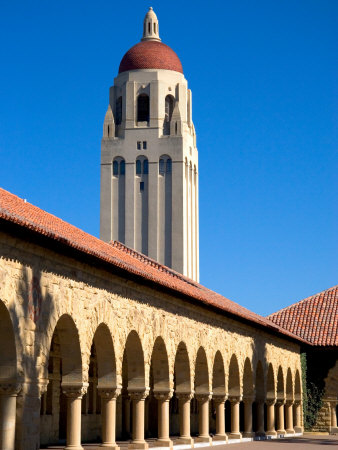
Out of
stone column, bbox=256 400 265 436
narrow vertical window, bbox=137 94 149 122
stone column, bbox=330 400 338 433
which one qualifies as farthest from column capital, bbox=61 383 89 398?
narrow vertical window, bbox=137 94 149 122

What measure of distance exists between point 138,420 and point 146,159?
74.6 m

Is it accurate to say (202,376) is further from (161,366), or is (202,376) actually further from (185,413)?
(161,366)

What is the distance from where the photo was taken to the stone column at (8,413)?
16953 millimetres

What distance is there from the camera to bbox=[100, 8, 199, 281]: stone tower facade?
9719cm

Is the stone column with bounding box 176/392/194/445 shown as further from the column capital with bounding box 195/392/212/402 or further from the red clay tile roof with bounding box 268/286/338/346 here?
the red clay tile roof with bounding box 268/286/338/346

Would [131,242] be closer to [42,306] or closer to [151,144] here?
[151,144]

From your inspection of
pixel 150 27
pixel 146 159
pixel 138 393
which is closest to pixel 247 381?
pixel 138 393

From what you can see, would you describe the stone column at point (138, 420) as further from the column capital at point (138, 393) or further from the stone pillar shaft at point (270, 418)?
the stone pillar shaft at point (270, 418)

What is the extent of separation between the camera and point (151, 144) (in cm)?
9812

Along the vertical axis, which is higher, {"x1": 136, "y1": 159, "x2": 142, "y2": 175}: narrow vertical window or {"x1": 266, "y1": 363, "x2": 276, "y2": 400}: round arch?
{"x1": 136, "y1": 159, "x2": 142, "y2": 175}: narrow vertical window

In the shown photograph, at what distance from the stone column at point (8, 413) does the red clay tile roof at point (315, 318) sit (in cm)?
3019

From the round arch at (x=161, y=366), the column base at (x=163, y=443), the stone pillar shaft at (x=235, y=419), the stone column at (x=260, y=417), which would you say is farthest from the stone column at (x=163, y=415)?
the stone column at (x=260, y=417)

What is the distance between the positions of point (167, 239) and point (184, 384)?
67791mm

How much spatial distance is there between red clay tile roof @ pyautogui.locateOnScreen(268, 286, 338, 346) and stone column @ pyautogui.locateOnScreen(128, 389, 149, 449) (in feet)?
72.6
